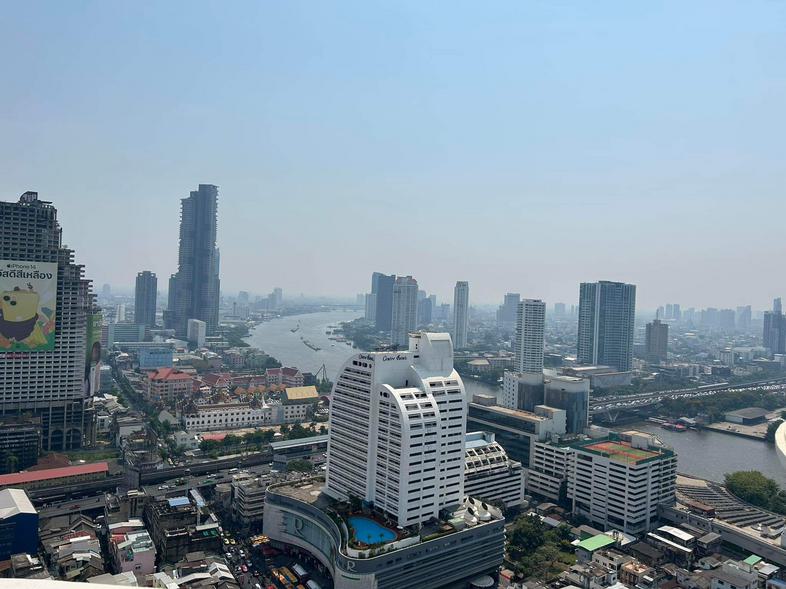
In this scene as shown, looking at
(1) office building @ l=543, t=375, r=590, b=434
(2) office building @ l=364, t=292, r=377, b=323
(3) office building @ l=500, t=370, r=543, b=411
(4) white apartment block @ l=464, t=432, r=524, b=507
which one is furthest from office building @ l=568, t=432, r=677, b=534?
(2) office building @ l=364, t=292, r=377, b=323

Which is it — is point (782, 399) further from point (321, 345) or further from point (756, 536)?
point (321, 345)

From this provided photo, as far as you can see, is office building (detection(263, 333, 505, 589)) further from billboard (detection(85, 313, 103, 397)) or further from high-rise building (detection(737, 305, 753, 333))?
high-rise building (detection(737, 305, 753, 333))

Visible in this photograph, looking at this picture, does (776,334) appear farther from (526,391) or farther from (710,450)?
(526,391)

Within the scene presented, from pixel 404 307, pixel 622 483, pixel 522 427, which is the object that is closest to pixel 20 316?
pixel 522 427

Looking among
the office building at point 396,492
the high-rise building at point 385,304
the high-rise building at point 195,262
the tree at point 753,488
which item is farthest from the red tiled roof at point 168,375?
the high-rise building at point 385,304

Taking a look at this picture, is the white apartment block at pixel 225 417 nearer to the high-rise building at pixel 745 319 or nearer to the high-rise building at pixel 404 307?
the high-rise building at pixel 404 307

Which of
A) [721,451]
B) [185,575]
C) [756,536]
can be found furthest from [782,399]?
[185,575]
